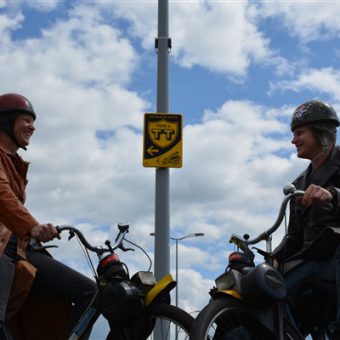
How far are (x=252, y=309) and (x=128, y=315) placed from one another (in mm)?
779

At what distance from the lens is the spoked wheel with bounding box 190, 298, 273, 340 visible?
166 inches

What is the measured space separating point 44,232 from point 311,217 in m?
1.75

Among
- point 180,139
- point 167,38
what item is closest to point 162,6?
point 167,38

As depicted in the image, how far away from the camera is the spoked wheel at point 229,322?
4.21 metres

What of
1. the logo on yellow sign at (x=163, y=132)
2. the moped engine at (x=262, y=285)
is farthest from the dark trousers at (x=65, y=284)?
the logo on yellow sign at (x=163, y=132)

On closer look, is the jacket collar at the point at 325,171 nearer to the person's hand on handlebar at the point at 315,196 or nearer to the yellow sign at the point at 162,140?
the person's hand on handlebar at the point at 315,196

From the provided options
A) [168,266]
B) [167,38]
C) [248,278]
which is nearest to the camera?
[248,278]

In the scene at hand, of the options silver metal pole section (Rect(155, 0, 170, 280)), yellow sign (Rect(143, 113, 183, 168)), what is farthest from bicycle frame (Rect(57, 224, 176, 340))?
yellow sign (Rect(143, 113, 183, 168))

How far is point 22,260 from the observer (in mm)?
4785

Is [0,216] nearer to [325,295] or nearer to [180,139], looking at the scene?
[325,295]

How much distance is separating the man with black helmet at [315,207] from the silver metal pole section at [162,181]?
3.82 metres

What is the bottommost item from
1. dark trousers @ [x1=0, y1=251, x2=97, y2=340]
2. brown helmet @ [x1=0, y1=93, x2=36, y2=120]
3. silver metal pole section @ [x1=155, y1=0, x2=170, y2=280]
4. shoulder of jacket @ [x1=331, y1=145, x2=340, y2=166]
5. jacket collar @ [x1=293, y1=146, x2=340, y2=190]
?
dark trousers @ [x1=0, y1=251, x2=97, y2=340]

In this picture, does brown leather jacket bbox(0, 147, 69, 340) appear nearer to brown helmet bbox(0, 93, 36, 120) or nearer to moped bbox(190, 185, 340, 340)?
brown helmet bbox(0, 93, 36, 120)

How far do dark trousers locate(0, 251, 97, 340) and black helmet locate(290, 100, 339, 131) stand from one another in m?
1.77
